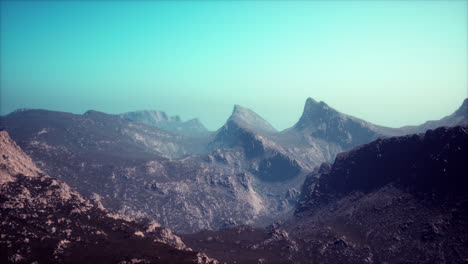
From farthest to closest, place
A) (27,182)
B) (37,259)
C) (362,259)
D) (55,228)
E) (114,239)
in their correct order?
(362,259), (27,182), (114,239), (55,228), (37,259)

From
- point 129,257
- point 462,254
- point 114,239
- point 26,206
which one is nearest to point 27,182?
point 26,206

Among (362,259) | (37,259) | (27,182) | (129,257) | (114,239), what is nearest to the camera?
(37,259)

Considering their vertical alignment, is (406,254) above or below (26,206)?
below

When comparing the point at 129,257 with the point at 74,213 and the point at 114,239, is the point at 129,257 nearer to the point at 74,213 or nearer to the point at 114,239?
the point at 114,239

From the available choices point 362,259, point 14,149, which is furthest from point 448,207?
point 14,149

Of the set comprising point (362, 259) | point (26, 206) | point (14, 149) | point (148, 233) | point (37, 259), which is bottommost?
point (362, 259)

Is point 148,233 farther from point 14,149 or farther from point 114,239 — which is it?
point 14,149

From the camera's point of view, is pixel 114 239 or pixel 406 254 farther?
pixel 406 254
